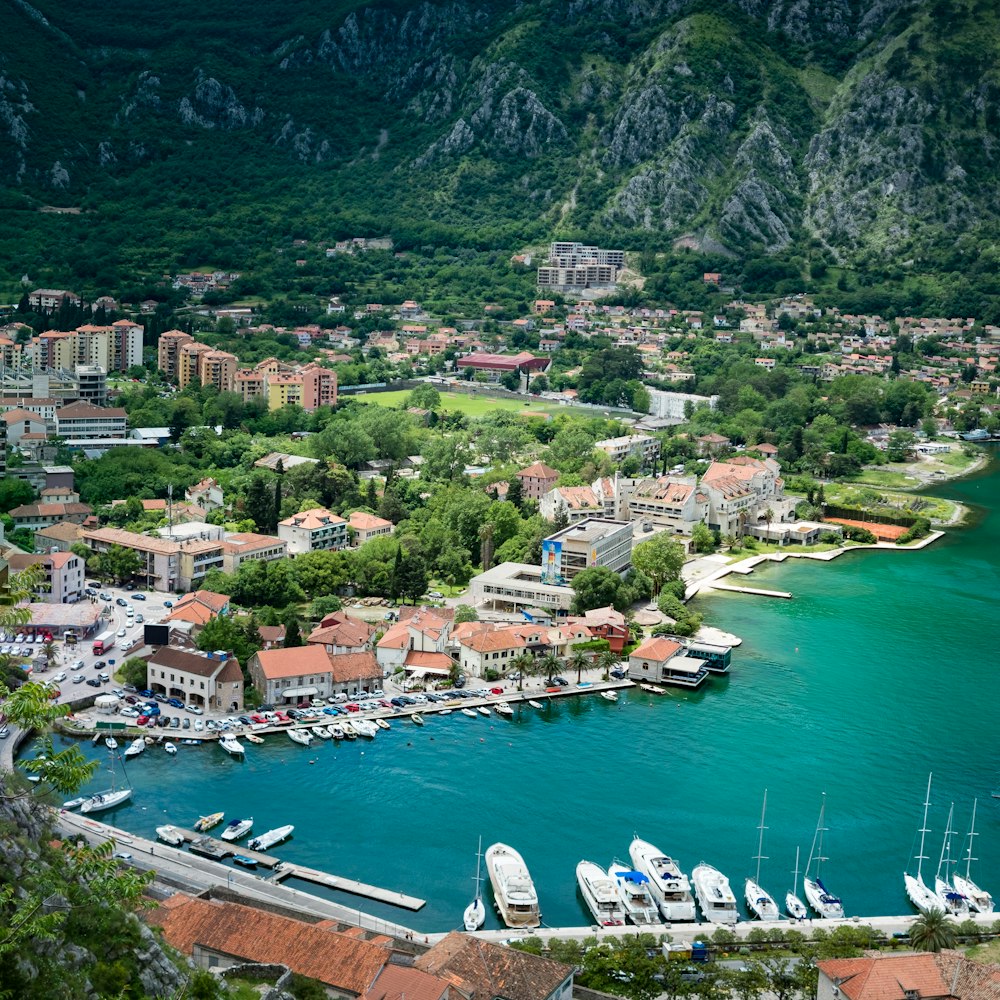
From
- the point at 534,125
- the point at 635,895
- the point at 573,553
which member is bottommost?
the point at 635,895

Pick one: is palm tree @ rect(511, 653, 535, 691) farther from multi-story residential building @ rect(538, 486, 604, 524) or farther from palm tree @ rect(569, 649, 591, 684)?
multi-story residential building @ rect(538, 486, 604, 524)

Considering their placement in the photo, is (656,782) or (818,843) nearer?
(818,843)

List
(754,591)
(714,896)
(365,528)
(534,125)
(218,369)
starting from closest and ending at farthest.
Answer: (714,896) < (754,591) < (365,528) < (218,369) < (534,125)

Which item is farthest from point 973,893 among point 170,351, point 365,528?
point 170,351

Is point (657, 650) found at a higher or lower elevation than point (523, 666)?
higher

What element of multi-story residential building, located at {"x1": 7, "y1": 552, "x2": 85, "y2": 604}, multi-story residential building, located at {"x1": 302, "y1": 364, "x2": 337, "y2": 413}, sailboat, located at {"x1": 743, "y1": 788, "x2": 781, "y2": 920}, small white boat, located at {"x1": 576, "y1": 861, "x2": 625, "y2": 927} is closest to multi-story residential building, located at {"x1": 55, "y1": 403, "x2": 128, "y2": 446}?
multi-story residential building, located at {"x1": 302, "y1": 364, "x2": 337, "y2": 413}

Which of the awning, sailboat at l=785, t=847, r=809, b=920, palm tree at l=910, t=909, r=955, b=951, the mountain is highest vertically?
the mountain

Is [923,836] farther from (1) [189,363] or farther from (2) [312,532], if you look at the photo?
(1) [189,363]

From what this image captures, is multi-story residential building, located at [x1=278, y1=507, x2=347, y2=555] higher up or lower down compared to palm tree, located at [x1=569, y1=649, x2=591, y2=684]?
higher up
